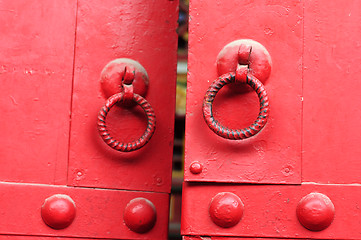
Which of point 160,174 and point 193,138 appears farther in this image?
point 160,174

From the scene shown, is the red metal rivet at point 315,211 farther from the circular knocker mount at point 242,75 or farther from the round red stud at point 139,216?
the round red stud at point 139,216

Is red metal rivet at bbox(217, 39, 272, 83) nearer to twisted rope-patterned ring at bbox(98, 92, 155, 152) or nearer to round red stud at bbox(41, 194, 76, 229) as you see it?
twisted rope-patterned ring at bbox(98, 92, 155, 152)

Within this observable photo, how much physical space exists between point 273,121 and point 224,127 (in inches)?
3.4

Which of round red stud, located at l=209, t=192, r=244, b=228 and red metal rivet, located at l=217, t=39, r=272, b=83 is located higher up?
red metal rivet, located at l=217, t=39, r=272, b=83

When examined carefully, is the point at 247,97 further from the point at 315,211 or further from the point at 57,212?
the point at 57,212

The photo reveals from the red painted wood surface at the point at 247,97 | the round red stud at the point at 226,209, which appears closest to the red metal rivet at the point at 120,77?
the red painted wood surface at the point at 247,97

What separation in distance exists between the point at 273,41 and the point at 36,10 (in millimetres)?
488

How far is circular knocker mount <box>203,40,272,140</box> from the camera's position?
69 cm

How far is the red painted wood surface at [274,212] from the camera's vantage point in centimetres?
70

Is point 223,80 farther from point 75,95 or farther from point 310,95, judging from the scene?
point 75,95

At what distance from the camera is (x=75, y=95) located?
863mm

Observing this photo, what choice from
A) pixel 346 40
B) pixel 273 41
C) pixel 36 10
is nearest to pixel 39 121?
pixel 36 10

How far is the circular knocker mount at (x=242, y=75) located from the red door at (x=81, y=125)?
177 millimetres

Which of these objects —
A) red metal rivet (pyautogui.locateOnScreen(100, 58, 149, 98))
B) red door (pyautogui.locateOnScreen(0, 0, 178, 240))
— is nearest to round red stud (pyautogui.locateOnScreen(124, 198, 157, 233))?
red door (pyautogui.locateOnScreen(0, 0, 178, 240))
